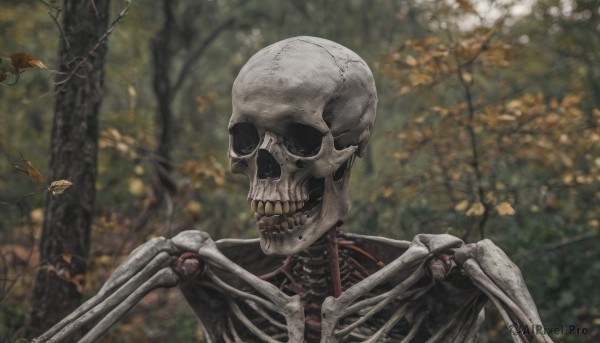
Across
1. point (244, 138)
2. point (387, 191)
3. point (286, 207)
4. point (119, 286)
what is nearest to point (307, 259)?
point (286, 207)

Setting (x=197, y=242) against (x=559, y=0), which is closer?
(x=197, y=242)

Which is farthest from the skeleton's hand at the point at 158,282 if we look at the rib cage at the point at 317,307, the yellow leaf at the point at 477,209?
the yellow leaf at the point at 477,209

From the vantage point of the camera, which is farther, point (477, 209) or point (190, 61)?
point (190, 61)

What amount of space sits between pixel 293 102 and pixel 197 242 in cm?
85

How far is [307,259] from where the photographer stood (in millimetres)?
3068

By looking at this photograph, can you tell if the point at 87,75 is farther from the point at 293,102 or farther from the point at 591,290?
the point at 591,290

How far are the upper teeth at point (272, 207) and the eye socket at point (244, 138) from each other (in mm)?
347

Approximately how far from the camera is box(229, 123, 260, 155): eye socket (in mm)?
2883

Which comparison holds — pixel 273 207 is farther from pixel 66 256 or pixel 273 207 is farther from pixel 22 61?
pixel 66 256

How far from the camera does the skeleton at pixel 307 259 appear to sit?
2633 mm

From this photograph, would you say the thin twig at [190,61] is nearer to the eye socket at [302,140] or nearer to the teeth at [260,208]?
the eye socket at [302,140]

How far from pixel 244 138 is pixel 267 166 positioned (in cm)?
25

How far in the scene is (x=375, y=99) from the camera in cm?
294

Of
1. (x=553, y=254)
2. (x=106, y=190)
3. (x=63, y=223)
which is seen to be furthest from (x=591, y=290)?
(x=106, y=190)
